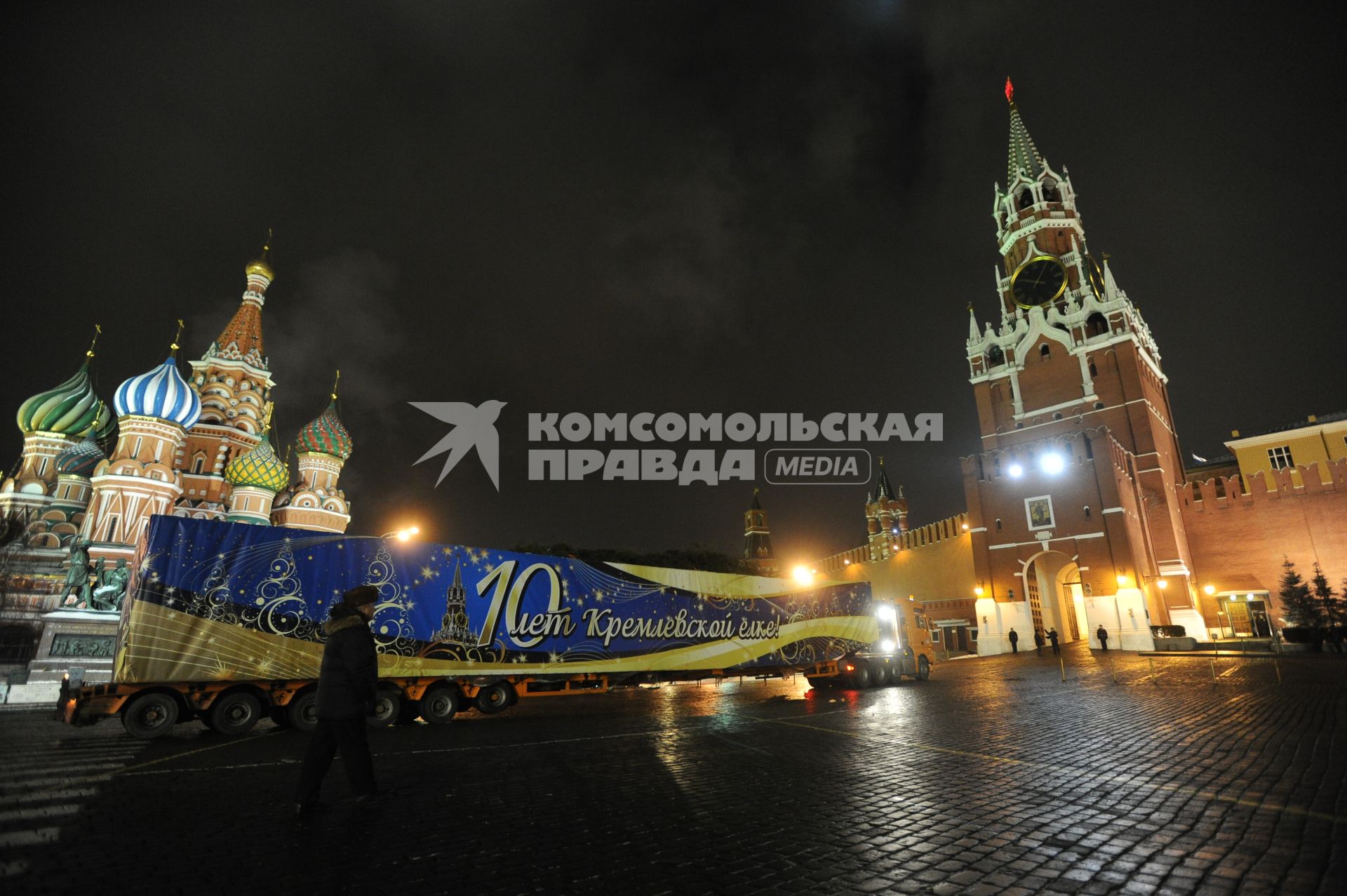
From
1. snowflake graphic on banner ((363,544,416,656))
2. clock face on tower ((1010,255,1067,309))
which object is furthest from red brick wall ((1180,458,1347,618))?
snowflake graphic on banner ((363,544,416,656))

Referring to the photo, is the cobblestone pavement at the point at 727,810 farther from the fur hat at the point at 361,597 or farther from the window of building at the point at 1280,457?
the window of building at the point at 1280,457

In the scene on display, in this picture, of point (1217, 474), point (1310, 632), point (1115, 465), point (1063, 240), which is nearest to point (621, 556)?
point (1115, 465)

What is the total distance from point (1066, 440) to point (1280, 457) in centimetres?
2178

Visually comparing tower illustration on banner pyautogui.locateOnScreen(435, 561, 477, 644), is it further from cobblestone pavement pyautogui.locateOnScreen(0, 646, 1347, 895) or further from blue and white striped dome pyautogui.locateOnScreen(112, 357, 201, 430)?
blue and white striped dome pyautogui.locateOnScreen(112, 357, 201, 430)

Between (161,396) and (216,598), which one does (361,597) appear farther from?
(161,396)

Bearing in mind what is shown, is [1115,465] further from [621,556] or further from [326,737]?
[326,737]

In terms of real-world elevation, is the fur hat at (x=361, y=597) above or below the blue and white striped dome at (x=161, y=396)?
below

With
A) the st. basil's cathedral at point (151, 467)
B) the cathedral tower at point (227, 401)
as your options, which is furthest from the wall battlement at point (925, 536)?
the cathedral tower at point (227, 401)

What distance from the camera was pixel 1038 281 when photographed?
1790 inches

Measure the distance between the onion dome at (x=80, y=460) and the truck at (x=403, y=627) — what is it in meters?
41.3

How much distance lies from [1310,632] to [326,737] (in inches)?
1358

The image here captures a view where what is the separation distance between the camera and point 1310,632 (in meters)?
24.0

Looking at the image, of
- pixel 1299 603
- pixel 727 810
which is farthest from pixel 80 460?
pixel 1299 603

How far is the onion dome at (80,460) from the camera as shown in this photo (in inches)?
1625
